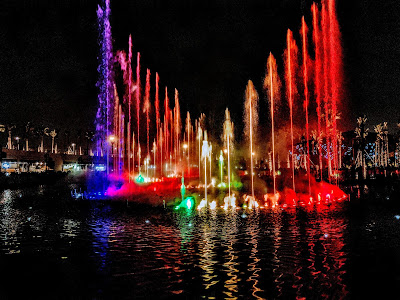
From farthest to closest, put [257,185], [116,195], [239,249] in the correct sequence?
[257,185] → [116,195] → [239,249]

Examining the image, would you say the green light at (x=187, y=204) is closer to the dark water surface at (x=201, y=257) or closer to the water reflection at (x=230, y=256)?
the dark water surface at (x=201, y=257)

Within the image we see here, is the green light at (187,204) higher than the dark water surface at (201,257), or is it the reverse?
the green light at (187,204)

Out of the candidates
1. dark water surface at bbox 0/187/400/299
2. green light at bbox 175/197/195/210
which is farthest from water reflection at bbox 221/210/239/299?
green light at bbox 175/197/195/210

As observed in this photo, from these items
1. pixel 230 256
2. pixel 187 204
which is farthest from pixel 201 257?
pixel 187 204

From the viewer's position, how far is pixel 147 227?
15828 mm

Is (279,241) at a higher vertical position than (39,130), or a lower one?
lower

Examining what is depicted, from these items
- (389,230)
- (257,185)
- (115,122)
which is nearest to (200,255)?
(389,230)

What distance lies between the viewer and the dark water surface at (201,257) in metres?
7.96

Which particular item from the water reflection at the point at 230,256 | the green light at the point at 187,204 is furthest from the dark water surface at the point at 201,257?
the green light at the point at 187,204

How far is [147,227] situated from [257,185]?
866 inches

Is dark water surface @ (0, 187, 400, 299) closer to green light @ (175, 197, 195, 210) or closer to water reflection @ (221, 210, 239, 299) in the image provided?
water reflection @ (221, 210, 239, 299)

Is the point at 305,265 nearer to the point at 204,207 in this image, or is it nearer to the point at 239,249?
the point at 239,249

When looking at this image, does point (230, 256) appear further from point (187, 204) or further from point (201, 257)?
point (187, 204)

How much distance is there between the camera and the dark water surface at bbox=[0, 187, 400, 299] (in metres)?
7.96
